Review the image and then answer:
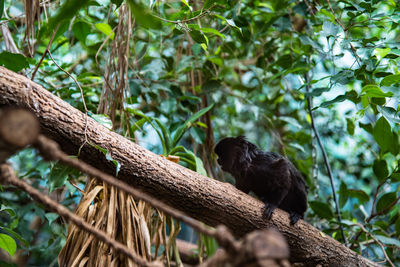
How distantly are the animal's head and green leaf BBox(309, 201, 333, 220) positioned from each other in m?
0.65

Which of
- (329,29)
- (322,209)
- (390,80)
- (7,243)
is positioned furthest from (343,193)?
(7,243)

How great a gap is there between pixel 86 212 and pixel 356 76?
1684 millimetres

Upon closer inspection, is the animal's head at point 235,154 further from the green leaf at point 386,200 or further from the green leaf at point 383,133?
the green leaf at point 386,200

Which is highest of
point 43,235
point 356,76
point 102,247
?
point 356,76

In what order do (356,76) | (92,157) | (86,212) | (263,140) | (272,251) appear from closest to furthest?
(272,251), (92,157), (86,212), (356,76), (263,140)

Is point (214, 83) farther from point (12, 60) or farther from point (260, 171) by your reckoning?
point (12, 60)

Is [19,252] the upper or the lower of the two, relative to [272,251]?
lower

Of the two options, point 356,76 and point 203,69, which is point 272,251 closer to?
point 356,76

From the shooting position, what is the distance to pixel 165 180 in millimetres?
1750

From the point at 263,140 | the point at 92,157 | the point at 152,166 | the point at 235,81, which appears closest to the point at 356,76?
the point at 152,166

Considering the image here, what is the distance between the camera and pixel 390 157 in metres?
3.17

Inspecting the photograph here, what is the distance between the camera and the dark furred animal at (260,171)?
2.45 meters

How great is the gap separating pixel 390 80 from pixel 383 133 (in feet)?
1.56

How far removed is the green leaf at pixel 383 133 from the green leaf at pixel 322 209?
2.17 feet
